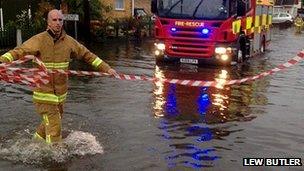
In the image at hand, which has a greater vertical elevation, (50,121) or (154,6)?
(154,6)

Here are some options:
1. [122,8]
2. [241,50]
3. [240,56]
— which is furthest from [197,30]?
[122,8]

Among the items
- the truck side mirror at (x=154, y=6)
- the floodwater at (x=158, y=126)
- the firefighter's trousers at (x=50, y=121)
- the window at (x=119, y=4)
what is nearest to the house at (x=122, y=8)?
the window at (x=119, y=4)

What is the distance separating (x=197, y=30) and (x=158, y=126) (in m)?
8.37

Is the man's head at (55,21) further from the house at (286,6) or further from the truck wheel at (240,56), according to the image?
the house at (286,6)

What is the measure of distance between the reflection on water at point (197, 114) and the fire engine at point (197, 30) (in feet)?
3.90

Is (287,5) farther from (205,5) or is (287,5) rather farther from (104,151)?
(104,151)

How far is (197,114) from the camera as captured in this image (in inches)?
427

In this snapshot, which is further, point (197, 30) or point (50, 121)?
point (197, 30)

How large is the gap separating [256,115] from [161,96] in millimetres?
2795

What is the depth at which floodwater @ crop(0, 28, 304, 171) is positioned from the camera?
758 centimetres

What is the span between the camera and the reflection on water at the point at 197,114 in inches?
315

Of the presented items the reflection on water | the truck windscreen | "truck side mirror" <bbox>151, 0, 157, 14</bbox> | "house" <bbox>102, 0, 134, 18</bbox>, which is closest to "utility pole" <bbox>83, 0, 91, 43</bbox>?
"house" <bbox>102, 0, 134, 18</bbox>

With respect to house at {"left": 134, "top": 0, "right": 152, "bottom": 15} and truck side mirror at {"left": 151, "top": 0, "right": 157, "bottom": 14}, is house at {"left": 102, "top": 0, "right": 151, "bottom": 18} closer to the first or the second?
house at {"left": 134, "top": 0, "right": 152, "bottom": 15}

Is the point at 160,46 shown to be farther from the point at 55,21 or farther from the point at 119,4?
the point at 119,4
